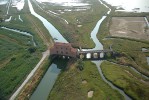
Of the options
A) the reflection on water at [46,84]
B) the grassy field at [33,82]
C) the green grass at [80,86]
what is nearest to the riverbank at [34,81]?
the grassy field at [33,82]

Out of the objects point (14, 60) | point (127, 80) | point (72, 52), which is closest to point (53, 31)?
point (14, 60)

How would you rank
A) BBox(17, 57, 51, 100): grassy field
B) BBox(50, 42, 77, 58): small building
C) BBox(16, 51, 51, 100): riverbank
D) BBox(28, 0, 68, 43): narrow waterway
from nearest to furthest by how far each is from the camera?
BBox(17, 57, 51, 100): grassy field, BBox(16, 51, 51, 100): riverbank, BBox(50, 42, 77, 58): small building, BBox(28, 0, 68, 43): narrow waterway

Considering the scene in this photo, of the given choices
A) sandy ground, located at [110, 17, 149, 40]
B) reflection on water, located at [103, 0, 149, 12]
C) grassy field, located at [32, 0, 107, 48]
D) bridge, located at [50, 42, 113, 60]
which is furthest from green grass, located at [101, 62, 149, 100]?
reflection on water, located at [103, 0, 149, 12]

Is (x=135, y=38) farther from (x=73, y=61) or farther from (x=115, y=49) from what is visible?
(x=73, y=61)

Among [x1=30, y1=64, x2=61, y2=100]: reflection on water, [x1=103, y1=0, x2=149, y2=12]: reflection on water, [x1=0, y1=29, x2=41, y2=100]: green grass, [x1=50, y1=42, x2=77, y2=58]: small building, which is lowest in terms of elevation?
[x1=103, y1=0, x2=149, y2=12]: reflection on water

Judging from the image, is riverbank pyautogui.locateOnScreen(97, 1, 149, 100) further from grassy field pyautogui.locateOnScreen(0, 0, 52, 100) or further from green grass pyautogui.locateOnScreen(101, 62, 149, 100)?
grassy field pyautogui.locateOnScreen(0, 0, 52, 100)

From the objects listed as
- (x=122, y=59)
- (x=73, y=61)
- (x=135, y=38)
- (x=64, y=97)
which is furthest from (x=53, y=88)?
(x=135, y=38)
